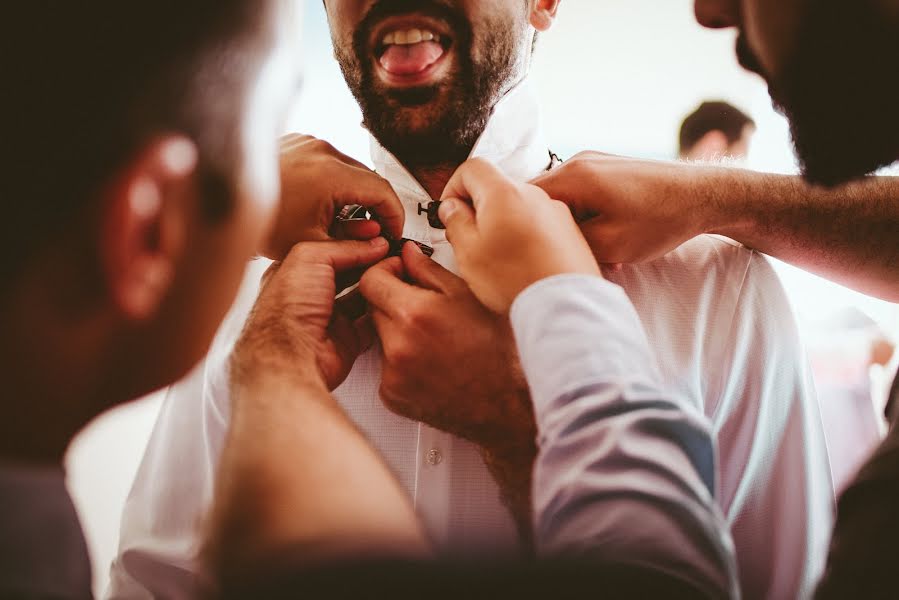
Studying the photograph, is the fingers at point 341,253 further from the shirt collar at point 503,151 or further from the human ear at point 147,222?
the human ear at point 147,222

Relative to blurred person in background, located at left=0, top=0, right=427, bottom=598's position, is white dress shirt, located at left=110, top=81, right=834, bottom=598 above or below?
below

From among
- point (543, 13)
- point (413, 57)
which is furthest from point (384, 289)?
point (543, 13)

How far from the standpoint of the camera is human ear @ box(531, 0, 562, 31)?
92 centimetres

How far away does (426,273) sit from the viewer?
0.68m

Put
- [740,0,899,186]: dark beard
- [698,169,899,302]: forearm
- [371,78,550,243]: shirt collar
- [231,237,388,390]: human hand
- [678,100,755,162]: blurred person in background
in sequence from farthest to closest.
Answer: [678,100,755,162]: blurred person in background → [371,78,550,243]: shirt collar → [698,169,899,302]: forearm → [231,237,388,390]: human hand → [740,0,899,186]: dark beard

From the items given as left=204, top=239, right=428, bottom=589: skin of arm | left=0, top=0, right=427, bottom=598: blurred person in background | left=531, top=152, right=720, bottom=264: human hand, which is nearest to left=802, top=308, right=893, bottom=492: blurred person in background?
left=531, top=152, right=720, bottom=264: human hand

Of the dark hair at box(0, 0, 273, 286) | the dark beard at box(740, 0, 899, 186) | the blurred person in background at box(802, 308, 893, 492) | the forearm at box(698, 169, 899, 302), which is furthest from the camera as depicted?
the blurred person in background at box(802, 308, 893, 492)

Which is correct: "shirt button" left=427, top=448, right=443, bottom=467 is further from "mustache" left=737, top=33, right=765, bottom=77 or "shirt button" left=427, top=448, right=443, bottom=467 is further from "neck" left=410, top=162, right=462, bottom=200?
"mustache" left=737, top=33, right=765, bottom=77

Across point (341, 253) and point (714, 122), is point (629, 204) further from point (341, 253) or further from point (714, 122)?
point (714, 122)


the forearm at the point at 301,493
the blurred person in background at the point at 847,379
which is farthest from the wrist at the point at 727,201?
the blurred person in background at the point at 847,379

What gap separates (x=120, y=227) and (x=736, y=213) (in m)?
0.71

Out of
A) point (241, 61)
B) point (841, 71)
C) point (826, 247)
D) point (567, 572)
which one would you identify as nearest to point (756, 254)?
point (826, 247)

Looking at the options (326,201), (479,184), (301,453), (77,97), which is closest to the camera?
(77,97)

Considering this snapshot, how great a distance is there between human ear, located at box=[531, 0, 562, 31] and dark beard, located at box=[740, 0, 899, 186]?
1.51ft
